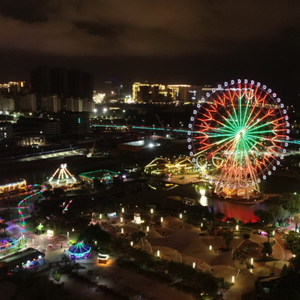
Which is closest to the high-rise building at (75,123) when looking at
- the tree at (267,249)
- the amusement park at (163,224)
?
the amusement park at (163,224)

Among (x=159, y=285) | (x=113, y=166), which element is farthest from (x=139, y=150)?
(x=159, y=285)

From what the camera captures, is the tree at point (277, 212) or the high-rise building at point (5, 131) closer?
the tree at point (277, 212)

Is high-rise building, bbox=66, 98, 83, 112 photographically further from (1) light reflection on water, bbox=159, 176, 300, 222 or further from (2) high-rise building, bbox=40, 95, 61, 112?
(1) light reflection on water, bbox=159, 176, 300, 222

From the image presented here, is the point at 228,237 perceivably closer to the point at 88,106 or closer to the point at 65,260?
the point at 65,260

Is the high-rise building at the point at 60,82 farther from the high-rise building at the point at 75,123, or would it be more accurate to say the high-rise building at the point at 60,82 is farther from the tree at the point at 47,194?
the tree at the point at 47,194

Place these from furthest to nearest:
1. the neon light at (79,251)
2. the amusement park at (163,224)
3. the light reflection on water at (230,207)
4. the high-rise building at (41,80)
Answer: the high-rise building at (41,80), the light reflection on water at (230,207), the neon light at (79,251), the amusement park at (163,224)

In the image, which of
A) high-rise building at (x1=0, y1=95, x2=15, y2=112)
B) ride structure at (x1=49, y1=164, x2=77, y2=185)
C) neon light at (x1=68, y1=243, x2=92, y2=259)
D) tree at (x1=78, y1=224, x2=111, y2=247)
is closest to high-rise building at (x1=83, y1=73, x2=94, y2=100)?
high-rise building at (x1=0, y1=95, x2=15, y2=112)

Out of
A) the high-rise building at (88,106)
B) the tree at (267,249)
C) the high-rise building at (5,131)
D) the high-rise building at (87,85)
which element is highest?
the high-rise building at (87,85)

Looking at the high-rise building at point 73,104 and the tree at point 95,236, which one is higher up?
the high-rise building at point 73,104
